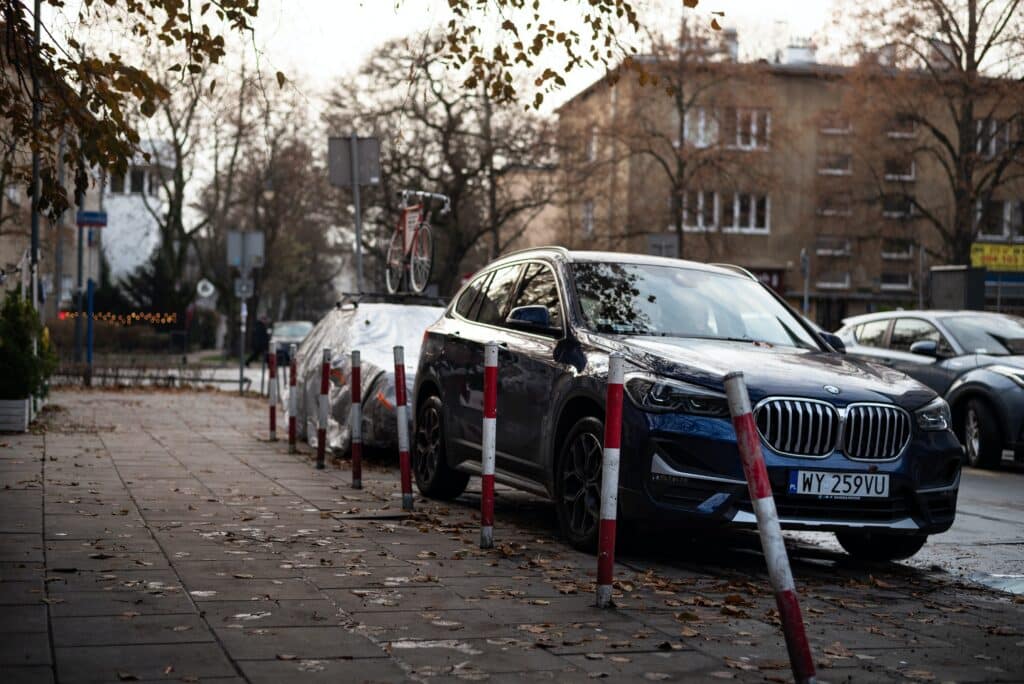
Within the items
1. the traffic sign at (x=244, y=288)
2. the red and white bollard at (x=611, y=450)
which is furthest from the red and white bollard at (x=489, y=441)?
the traffic sign at (x=244, y=288)

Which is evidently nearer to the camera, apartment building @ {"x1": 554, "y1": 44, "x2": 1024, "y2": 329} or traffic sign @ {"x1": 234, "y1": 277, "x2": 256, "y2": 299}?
traffic sign @ {"x1": 234, "y1": 277, "x2": 256, "y2": 299}

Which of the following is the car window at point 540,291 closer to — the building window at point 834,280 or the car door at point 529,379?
the car door at point 529,379

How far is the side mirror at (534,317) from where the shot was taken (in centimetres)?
889

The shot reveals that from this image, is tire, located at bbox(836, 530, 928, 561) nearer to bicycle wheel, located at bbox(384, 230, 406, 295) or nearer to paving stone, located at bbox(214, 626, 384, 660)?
paving stone, located at bbox(214, 626, 384, 660)

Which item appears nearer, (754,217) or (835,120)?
(835,120)

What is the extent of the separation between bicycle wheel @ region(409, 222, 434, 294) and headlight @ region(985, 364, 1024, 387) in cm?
798

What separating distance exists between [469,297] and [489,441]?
2.97m

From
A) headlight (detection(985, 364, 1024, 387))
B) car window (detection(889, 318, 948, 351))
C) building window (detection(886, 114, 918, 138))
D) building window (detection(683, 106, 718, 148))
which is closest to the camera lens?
headlight (detection(985, 364, 1024, 387))

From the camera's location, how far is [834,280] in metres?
64.6

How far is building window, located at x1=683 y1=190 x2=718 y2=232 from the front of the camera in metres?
50.5

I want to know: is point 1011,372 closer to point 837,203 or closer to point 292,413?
point 292,413

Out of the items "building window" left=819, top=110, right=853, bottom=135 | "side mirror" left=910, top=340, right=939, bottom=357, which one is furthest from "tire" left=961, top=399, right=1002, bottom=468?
"building window" left=819, top=110, right=853, bottom=135

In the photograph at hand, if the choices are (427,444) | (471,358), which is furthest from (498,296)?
(427,444)

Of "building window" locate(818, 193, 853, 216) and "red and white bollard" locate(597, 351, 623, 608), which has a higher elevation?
"building window" locate(818, 193, 853, 216)
